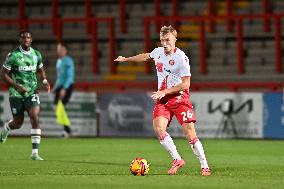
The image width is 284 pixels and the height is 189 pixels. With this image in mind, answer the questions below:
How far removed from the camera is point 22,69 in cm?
1605

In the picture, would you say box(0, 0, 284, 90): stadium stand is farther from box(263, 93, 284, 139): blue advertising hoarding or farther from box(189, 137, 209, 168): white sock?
box(189, 137, 209, 168): white sock

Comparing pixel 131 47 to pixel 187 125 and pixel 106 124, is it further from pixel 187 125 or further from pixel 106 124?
pixel 187 125

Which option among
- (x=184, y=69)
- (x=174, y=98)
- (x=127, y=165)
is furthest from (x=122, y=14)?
(x=184, y=69)

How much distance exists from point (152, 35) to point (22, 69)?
39.7 ft

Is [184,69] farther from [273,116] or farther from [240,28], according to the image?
[240,28]

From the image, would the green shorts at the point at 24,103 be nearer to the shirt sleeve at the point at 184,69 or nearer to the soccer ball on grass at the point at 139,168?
the soccer ball on grass at the point at 139,168

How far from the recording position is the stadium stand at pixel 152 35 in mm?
25125

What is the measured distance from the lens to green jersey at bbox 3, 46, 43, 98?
16.0 meters

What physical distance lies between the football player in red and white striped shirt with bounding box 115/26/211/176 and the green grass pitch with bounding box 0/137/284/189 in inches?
14.8

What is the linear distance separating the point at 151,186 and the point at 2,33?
19.9 metres

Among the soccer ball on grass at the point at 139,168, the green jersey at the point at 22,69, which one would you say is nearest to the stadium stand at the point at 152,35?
the green jersey at the point at 22,69

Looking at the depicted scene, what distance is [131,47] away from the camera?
28562mm

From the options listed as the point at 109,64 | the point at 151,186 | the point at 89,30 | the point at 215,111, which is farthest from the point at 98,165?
the point at 89,30

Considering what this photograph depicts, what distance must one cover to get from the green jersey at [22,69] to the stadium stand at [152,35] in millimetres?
8054
